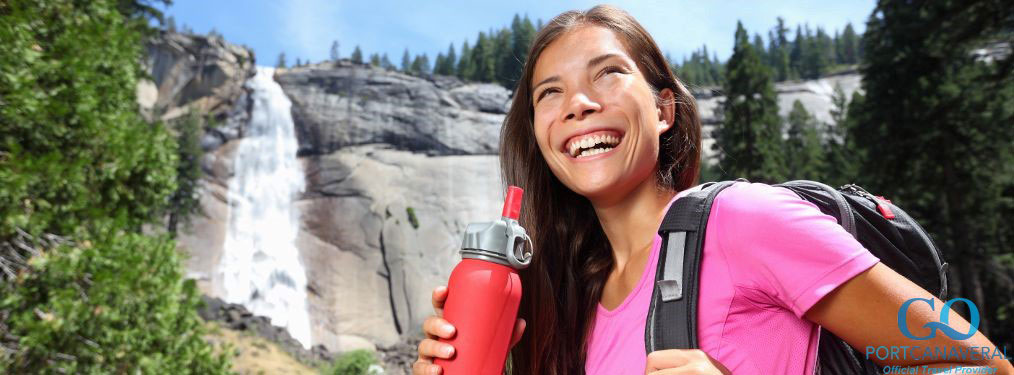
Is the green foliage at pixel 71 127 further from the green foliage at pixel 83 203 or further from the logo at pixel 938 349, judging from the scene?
the logo at pixel 938 349

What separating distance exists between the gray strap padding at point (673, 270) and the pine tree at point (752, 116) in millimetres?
25458

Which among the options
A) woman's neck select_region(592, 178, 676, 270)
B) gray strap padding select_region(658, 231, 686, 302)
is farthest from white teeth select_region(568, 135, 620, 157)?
gray strap padding select_region(658, 231, 686, 302)

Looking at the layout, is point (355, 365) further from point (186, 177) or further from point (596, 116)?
point (596, 116)

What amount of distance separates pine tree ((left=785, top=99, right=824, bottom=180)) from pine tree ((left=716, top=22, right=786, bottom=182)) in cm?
452

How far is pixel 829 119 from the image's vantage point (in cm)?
5109

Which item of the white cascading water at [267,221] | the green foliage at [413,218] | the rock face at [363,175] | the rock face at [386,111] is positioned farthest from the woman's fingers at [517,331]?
the rock face at [386,111]

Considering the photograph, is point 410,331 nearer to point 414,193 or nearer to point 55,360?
point 414,193

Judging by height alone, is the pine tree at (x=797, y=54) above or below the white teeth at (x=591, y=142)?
above

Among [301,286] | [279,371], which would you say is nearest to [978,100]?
[279,371]

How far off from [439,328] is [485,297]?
0.47ft

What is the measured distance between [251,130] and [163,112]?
214 inches

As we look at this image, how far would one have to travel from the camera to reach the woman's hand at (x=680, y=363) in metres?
1.22

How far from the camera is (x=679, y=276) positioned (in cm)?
131

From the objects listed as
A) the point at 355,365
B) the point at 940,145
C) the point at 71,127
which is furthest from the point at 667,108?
the point at 355,365
